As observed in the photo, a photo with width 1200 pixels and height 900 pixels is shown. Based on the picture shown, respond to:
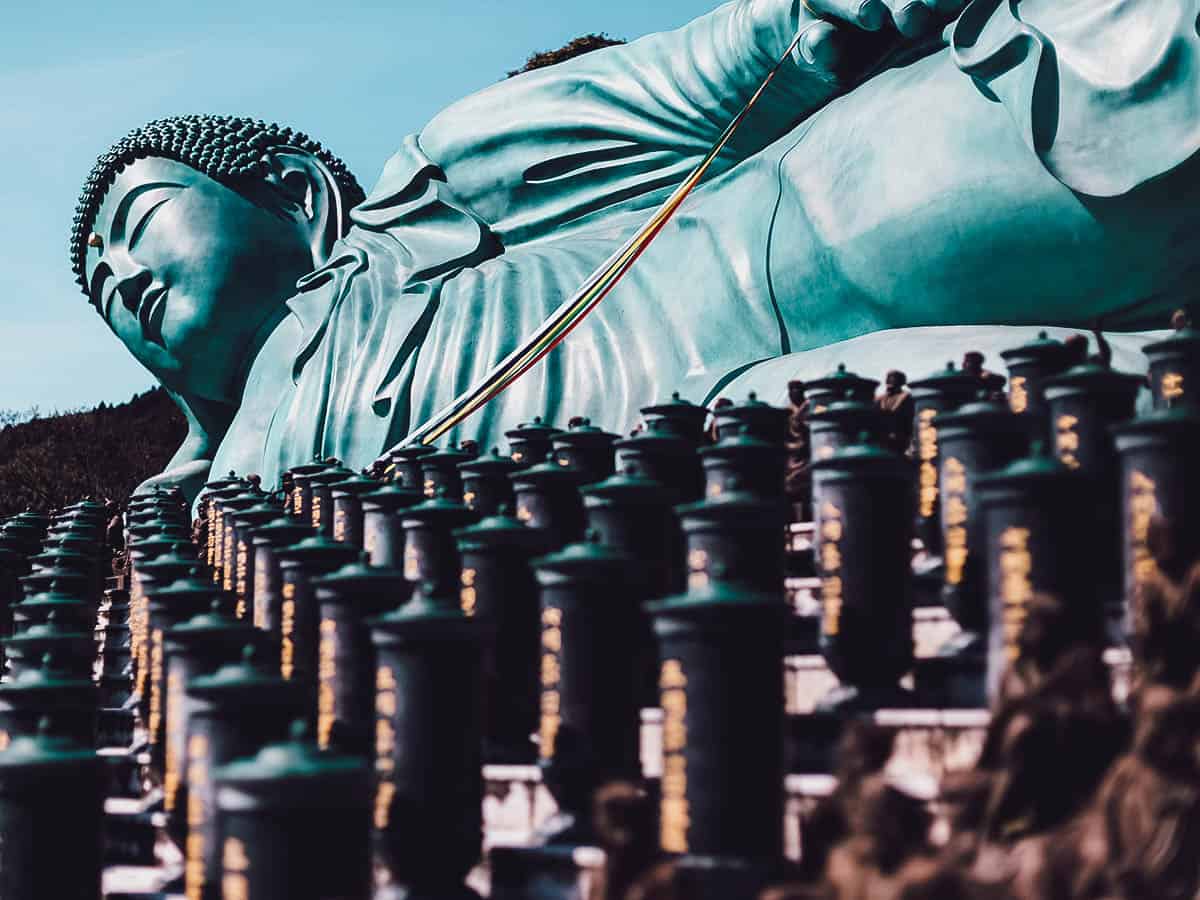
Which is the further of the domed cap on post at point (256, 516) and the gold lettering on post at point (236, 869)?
the domed cap on post at point (256, 516)

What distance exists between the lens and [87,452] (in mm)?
18234

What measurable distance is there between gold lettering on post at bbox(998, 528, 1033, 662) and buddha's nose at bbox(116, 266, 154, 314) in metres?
7.93

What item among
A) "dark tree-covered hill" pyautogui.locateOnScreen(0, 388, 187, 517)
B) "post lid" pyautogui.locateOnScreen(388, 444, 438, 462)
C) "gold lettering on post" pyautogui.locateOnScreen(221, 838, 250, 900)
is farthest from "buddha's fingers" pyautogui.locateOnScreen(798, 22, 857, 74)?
"dark tree-covered hill" pyautogui.locateOnScreen(0, 388, 187, 517)

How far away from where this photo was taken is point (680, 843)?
3.04 metres

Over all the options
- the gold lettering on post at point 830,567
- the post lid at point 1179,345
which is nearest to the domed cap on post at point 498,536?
the gold lettering on post at point 830,567

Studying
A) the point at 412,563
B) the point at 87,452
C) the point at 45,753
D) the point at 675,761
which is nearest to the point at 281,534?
the point at 412,563

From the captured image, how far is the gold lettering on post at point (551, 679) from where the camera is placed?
3.59 meters

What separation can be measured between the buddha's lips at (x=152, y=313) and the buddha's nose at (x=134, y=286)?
0.16 feet

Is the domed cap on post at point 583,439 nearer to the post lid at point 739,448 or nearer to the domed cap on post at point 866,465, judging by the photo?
the post lid at point 739,448

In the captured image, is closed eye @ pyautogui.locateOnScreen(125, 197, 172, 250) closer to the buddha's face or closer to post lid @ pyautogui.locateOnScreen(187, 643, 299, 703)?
the buddha's face

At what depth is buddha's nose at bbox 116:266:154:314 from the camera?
10273 mm

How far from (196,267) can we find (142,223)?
59cm

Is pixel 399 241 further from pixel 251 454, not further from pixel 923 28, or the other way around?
pixel 923 28

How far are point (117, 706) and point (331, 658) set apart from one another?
2.35 metres
